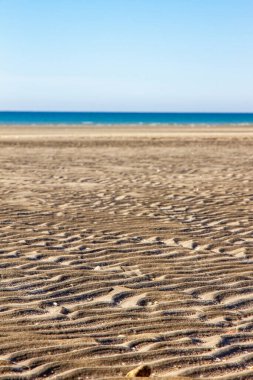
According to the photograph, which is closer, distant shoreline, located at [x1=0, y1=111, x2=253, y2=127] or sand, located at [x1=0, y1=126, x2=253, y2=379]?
sand, located at [x1=0, y1=126, x2=253, y2=379]

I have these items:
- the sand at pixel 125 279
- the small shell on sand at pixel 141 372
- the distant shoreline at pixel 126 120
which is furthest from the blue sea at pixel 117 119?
the small shell on sand at pixel 141 372

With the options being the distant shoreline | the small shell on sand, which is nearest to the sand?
the small shell on sand

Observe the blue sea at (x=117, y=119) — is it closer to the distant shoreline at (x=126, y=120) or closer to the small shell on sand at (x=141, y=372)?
the distant shoreline at (x=126, y=120)

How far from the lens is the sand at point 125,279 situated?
481cm

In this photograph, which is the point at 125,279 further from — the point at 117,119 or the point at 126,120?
the point at 117,119

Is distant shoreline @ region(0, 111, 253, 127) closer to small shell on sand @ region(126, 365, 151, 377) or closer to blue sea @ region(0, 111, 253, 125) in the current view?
blue sea @ region(0, 111, 253, 125)

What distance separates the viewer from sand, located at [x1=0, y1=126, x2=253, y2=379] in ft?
15.8

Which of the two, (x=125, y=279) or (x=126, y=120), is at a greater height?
(x=125, y=279)

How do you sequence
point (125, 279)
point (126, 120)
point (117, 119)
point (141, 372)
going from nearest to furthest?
point (141, 372), point (125, 279), point (126, 120), point (117, 119)

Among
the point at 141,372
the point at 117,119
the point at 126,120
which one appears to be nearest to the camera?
the point at 141,372

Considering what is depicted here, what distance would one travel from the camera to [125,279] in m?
6.79

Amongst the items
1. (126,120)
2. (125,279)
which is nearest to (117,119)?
(126,120)

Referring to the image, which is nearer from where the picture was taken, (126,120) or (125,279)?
(125,279)

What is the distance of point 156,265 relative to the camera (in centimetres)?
736
